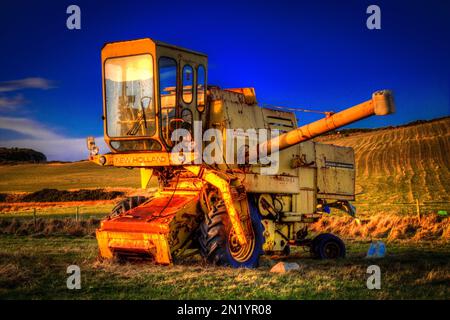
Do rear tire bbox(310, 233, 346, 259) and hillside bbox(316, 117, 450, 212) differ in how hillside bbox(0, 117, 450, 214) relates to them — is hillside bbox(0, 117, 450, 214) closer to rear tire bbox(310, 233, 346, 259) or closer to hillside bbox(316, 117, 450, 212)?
hillside bbox(316, 117, 450, 212)

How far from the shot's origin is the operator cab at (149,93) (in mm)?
11391

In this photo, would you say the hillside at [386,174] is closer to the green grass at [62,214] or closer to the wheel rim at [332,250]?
the wheel rim at [332,250]

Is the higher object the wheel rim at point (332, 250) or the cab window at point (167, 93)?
the cab window at point (167, 93)

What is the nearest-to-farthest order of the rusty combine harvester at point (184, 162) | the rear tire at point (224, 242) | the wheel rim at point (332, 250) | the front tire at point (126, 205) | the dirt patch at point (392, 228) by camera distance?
the rear tire at point (224, 242) → the rusty combine harvester at point (184, 162) → the front tire at point (126, 205) → the wheel rim at point (332, 250) → the dirt patch at point (392, 228)

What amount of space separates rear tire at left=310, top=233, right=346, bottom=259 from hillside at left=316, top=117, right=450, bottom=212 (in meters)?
13.7

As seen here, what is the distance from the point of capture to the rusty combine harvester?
11.0m

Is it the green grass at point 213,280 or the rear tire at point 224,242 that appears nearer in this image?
the green grass at point 213,280

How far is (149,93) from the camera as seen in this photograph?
37.5 feet

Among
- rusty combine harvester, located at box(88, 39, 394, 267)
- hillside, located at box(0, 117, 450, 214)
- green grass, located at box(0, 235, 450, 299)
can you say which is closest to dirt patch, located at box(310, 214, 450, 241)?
green grass, located at box(0, 235, 450, 299)

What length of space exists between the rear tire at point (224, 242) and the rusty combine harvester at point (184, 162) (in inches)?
0.8

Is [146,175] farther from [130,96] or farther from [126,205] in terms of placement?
[130,96]

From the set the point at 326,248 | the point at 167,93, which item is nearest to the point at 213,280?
the point at 167,93

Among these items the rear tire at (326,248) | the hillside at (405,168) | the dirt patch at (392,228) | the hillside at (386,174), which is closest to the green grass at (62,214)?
the dirt patch at (392,228)

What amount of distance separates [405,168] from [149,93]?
123ft
